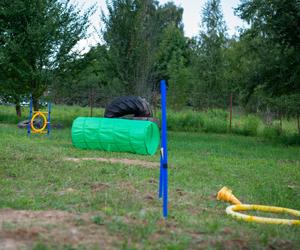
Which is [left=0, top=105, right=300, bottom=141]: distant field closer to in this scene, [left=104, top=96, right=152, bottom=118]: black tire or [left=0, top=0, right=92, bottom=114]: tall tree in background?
[left=0, top=0, right=92, bottom=114]: tall tree in background

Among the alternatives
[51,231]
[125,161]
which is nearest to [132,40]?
[125,161]

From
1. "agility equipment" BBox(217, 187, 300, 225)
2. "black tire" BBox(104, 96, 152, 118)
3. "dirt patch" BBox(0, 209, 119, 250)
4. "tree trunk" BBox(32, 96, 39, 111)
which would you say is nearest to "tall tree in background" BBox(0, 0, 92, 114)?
"tree trunk" BBox(32, 96, 39, 111)

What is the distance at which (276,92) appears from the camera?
17688 millimetres

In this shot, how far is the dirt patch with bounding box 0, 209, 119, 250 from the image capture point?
13.3 feet

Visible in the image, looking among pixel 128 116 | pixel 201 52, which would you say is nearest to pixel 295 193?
pixel 128 116

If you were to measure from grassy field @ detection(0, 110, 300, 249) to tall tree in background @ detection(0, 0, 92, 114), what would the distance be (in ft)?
32.6

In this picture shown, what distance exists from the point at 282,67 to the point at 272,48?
1519 millimetres

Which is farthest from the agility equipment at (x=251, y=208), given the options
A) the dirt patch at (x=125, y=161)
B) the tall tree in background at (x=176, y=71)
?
the tall tree in background at (x=176, y=71)

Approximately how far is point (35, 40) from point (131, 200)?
15.9m

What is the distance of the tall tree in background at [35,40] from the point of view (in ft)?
67.7

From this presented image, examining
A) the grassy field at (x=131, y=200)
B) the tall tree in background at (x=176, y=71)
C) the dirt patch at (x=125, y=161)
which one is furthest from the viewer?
the tall tree in background at (x=176, y=71)

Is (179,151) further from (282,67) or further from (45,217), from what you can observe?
(45,217)

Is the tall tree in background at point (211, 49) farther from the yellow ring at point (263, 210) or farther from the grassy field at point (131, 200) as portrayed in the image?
the yellow ring at point (263, 210)

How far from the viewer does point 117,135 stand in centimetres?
1194
